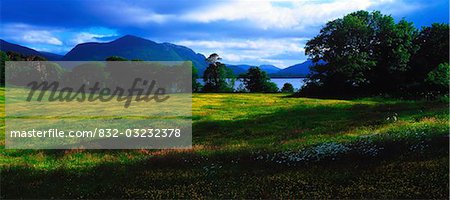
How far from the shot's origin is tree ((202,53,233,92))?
6073 inches

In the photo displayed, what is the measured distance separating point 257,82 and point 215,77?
1813cm

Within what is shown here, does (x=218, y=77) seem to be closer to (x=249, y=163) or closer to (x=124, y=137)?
(x=124, y=137)

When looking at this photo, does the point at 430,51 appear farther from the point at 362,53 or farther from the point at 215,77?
the point at 215,77

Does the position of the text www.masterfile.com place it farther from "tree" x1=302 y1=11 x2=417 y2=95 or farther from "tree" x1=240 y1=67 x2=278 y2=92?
"tree" x1=240 y1=67 x2=278 y2=92

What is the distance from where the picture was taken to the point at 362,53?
287 feet

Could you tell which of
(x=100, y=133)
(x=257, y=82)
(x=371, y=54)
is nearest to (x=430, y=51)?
(x=371, y=54)

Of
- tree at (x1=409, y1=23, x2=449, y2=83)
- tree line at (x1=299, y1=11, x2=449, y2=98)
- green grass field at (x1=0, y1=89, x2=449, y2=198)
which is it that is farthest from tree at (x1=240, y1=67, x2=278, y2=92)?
green grass field at (x1=0, y1=89, x2=449, y2=198)

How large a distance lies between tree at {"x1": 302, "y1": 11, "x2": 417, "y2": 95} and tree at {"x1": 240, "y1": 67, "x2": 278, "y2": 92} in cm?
5280

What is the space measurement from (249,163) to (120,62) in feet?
510

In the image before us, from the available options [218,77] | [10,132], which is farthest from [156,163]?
[218,77]

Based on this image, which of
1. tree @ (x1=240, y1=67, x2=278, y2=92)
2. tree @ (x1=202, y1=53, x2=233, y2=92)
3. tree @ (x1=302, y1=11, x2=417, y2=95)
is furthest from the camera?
tree @ (x1=202, y1=53, x2=233, y2=92)

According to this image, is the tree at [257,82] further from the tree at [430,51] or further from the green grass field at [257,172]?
the green grass field at [257,172]

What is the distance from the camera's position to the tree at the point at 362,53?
8662 centimetres

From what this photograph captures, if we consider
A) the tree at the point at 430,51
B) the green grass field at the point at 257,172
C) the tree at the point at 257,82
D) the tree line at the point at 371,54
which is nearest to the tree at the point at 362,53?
the tree line at the point at 371,54
